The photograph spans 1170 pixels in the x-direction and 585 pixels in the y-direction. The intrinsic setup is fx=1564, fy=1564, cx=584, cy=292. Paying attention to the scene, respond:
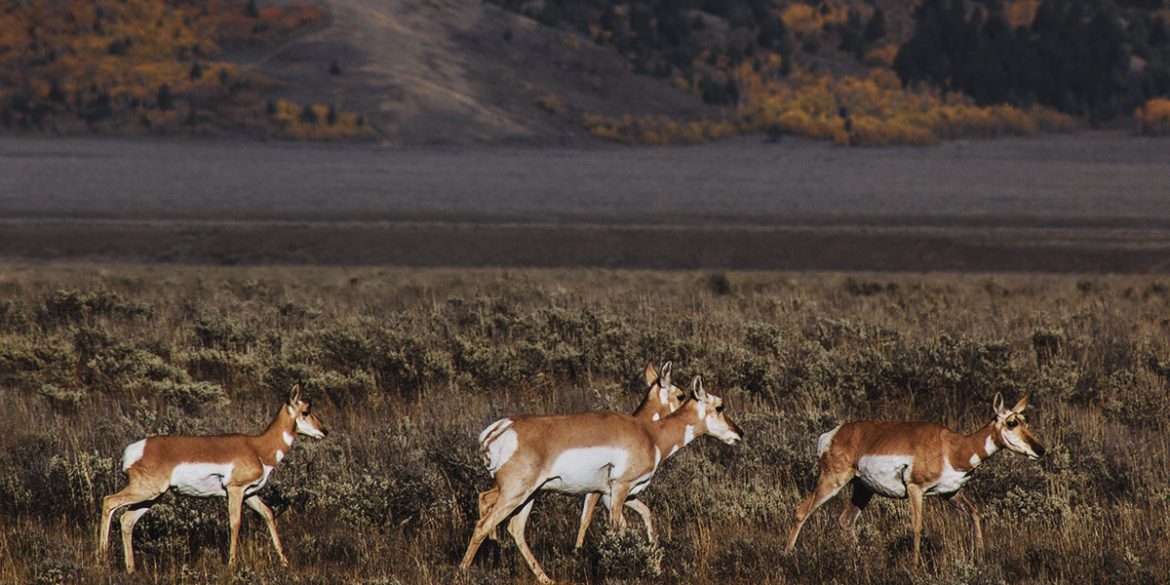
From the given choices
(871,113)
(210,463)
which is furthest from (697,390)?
(871,113)

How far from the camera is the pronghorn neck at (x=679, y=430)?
27.5 ft

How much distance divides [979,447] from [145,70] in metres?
101

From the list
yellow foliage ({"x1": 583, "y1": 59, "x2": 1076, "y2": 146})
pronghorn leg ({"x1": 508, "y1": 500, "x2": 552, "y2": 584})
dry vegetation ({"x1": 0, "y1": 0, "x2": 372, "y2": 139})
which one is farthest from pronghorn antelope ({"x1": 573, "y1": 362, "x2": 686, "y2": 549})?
yellow foliage ({"x1": 583, "y1": 59, "x2": 1076, "y2": 146})

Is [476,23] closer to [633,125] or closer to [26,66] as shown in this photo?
[633,125]

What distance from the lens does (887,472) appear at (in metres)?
8.26

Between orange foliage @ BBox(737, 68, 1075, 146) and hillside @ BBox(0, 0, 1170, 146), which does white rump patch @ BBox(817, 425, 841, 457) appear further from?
orange foliage @ BBox(737, 68, 1075, 146)

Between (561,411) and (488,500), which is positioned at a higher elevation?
(488,500)

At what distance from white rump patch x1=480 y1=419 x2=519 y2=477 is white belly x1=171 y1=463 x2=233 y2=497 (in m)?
1.33

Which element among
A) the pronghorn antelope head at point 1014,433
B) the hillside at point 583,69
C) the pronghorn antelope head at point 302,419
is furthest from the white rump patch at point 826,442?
the hillside at point 583,69

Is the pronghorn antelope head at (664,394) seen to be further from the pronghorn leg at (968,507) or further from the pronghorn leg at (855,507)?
the pronghorn leg at (968,507)

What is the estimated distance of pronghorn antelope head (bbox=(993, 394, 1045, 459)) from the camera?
793 centimetres

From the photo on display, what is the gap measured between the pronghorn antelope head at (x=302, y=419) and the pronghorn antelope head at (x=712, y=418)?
1.96m

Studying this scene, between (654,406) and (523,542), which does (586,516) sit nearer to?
(523,542)

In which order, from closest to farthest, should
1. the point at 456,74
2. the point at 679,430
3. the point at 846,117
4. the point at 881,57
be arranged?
1. the point at 679,430
2. the point at 456,74
3. the point at 846,117
4. the point at 881,57
